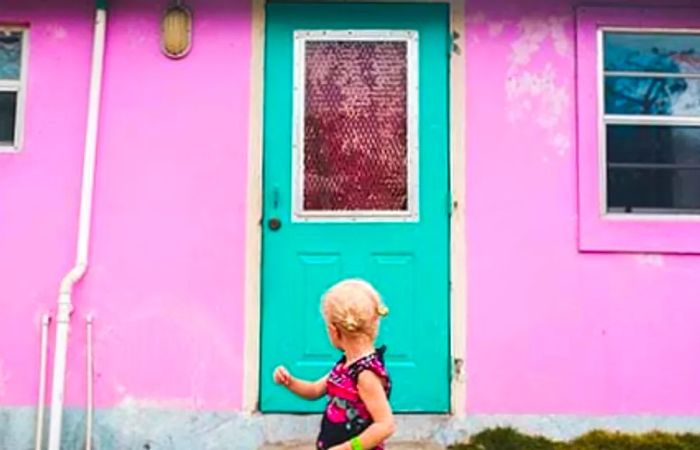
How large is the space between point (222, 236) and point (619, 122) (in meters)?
2.50

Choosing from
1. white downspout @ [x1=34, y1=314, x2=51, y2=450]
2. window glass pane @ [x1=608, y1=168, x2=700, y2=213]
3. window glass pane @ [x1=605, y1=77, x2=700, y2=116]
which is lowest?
white downspout @ [x1=34, y1=314, x2=51, y2=450]

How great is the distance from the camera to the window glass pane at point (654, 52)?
5.18 meters

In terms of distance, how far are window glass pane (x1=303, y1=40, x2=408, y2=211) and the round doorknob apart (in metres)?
0.19

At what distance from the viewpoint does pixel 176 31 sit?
5.03 metres

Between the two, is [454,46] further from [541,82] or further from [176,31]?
[176,31]

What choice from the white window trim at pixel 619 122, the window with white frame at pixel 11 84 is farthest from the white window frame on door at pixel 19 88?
the white window trim at pixel 619 122

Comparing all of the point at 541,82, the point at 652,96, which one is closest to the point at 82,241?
the point at 541,82

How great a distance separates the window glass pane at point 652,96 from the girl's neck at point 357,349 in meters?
2.83

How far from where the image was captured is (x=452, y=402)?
192 inches

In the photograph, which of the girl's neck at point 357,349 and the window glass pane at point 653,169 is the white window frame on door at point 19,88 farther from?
the window glass pane at point 653,169

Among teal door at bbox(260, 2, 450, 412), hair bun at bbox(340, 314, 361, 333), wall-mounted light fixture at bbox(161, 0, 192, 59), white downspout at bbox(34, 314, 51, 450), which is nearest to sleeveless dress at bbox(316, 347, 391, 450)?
→ hair bun at bbox(340, 314, 361, 333)

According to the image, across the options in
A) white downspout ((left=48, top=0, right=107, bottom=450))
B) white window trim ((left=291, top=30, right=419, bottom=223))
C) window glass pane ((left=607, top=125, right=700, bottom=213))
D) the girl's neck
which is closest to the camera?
the girl's neck

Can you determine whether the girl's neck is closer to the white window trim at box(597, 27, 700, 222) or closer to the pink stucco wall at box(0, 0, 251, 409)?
the pink stucco wall at box(0, 0, 251, 409)

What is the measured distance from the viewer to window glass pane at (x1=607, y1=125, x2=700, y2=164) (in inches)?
202
